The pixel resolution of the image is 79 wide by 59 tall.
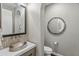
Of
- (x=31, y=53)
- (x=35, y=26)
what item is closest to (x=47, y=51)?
(x=31, y=53)

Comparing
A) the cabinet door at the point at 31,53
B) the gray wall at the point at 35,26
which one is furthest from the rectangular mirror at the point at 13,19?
the cabinet door at the point at 31,53

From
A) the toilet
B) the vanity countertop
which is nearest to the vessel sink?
the vanity countertop

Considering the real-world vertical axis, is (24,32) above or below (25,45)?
above

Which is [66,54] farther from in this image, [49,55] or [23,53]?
[23,53]

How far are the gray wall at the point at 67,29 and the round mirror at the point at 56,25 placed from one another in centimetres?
3

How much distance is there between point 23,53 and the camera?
1.01 meters

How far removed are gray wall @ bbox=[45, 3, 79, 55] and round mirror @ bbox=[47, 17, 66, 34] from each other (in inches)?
1.3

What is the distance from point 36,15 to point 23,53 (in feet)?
1.42

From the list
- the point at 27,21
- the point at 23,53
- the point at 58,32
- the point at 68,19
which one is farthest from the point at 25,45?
the point at 68,19

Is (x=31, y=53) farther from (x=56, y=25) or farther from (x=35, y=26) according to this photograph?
(x=56, y=25)

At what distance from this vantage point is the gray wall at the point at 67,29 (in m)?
1.03

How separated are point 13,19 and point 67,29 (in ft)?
1.94

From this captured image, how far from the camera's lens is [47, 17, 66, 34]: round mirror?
3.46 ft

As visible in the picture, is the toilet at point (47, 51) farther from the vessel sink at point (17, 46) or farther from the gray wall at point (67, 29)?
the vessel sink at point (17, 46)
